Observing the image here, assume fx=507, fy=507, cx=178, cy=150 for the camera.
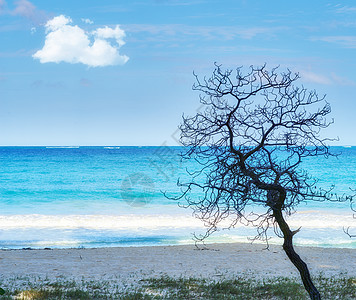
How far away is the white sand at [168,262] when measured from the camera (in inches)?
428

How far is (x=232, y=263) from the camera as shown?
40.3 feet

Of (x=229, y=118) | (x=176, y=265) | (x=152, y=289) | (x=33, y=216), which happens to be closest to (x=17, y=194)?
(x=33, y=216)

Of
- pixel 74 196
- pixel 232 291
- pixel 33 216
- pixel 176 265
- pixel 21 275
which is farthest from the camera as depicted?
pixel 74 196

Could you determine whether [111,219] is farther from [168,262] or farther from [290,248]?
[290,248]

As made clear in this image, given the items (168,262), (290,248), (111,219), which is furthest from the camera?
(111,219)

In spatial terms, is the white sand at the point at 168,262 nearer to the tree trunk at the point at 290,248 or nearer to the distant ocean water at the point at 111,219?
the distant ocean water at the point at 111,219

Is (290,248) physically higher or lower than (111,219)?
lower

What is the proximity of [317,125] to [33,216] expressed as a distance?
20.8m

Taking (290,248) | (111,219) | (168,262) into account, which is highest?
(111,219)

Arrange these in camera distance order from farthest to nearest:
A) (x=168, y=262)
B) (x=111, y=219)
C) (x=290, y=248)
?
(x=111, y=219) → (x=168, y=262) → (x=290, y=248)

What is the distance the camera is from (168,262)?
1238 cm

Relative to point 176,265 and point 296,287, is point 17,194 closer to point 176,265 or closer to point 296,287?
point 176,265

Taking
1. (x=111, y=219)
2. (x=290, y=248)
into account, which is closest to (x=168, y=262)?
(x=290, y=248)

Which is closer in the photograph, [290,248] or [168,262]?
[290,248]
